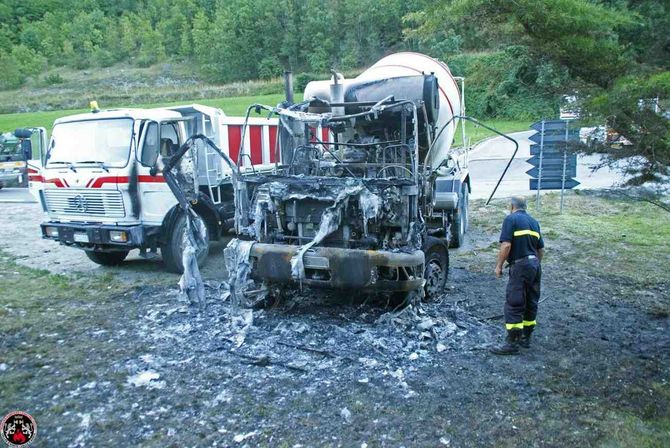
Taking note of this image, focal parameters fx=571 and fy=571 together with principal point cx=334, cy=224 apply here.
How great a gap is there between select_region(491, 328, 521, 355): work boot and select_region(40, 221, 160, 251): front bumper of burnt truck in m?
5.07

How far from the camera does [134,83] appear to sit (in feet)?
197

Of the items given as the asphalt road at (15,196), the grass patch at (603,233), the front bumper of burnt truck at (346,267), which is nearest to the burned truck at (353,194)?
the front bumper of burnt truck at (346,267)

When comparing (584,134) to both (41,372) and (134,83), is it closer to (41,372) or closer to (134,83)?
(41,372)

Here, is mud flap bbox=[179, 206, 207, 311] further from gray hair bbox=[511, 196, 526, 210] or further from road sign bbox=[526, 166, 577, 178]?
road sign bbox=[526, 166, 577, 178]

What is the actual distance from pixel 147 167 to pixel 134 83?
2240 inches

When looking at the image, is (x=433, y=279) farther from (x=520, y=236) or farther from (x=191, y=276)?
(x=191, y=276)

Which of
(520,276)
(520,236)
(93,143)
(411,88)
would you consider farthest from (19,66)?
(520,276)

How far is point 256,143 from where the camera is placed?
33.7 feet

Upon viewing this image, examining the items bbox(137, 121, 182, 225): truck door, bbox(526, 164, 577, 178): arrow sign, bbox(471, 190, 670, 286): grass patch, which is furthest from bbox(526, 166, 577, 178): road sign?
bbox(137, 121, 182, 225): truck door

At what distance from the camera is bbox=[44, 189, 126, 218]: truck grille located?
8.02 m

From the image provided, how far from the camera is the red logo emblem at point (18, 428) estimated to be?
392 centimetres

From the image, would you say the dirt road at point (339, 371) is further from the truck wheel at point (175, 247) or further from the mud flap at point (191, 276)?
the truck wheel at point (175, 247)

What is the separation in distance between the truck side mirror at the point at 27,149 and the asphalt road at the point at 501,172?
53.9ft

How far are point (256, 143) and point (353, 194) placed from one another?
4.86m
